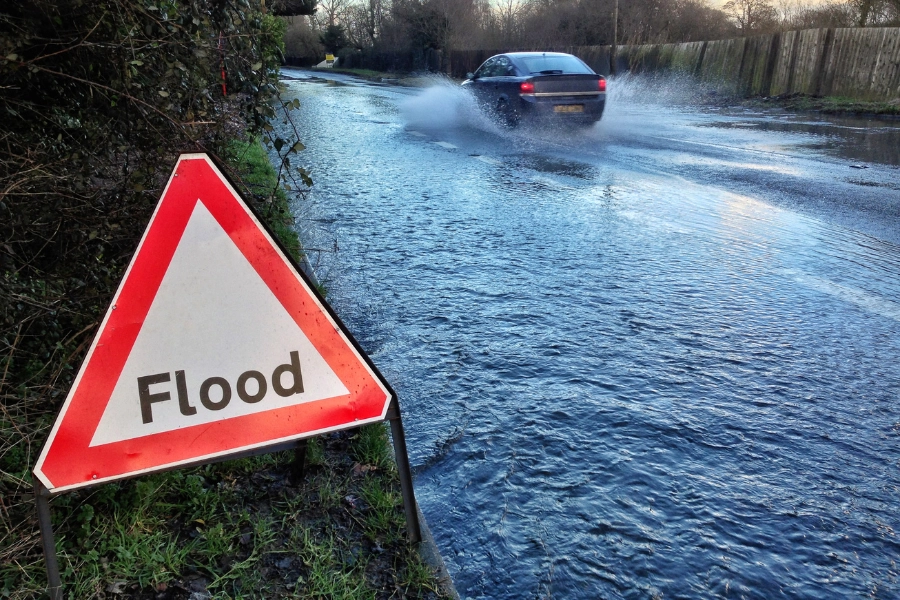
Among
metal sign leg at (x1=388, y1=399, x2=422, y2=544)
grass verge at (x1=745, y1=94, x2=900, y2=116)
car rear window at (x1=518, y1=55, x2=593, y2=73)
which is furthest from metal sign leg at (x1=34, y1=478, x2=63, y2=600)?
grass verge at (x1=745, y1=94, x2=900, y2=116)

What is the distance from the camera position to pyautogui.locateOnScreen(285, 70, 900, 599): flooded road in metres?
2.62

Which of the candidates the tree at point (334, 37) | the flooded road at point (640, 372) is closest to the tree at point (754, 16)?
the flooded road at point (640, 372)

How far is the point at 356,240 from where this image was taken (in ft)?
21.9

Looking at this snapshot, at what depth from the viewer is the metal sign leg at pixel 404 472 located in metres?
2.39

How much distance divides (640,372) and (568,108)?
11413 mm

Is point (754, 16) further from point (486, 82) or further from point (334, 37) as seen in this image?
point (334, 37)

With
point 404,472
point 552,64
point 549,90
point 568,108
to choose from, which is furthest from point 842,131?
point 404,472

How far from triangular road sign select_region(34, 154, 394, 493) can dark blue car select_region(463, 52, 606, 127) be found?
12.9 m

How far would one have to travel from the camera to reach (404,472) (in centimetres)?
245

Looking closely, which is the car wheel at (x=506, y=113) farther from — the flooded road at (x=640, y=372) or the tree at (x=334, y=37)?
the tree at (x=334, y=37)

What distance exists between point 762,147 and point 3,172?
12.8m

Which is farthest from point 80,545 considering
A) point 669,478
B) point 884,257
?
point 884,257

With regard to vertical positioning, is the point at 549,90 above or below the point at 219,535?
above

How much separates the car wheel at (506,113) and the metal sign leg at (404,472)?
13.2 meters
